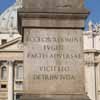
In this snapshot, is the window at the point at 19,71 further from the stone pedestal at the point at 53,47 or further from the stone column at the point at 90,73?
the stone pedestal at the point at 53,47

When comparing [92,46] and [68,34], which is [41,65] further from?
[92,46]

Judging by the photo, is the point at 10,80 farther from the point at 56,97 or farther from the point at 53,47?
the point at 56,97

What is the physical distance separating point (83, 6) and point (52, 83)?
1.57 metres

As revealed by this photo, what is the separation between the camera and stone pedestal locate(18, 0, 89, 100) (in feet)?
29.3

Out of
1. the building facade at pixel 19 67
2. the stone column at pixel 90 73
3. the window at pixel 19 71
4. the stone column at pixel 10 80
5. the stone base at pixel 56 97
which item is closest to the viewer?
the stone base at pixel 56 97

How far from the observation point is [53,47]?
359 inches

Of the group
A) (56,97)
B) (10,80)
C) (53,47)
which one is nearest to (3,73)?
(10,80)

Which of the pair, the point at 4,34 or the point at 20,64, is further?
the point at 4,34

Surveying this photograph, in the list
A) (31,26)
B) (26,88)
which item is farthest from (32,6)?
(26,88)

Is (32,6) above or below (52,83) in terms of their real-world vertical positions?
above

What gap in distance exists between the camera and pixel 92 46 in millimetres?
57812

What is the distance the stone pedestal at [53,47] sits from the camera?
8.93 m

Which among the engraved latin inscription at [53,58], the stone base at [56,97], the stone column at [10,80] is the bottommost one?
the stone column at [10,80]

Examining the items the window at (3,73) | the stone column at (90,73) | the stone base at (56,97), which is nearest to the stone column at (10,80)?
the window at (3,73)
